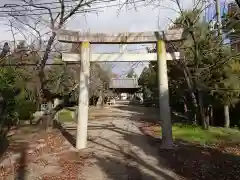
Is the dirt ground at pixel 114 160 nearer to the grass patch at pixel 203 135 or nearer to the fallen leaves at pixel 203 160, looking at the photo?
the fallen leaves at pixel 203 160

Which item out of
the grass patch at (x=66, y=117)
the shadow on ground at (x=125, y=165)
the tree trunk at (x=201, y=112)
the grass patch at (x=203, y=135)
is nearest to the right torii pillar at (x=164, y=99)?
the shadow on ground at (x=125, y=165)

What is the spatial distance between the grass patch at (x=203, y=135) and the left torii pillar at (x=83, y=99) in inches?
169

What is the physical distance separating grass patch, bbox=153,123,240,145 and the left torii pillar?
430 cm

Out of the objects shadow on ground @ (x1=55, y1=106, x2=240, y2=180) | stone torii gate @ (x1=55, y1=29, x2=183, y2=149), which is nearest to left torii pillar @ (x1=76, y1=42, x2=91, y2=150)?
stone torii gate @ (x1=55, y1=29, x2=183, y2=149)

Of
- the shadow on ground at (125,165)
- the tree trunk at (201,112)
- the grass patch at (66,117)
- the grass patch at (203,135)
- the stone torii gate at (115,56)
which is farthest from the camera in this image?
the grass patch at (66,117)

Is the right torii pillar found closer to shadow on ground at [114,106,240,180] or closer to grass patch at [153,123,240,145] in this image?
shadow on ground at [114,106,240,180]

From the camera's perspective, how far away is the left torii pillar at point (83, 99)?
1264 cm

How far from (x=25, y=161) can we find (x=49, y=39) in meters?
5.78

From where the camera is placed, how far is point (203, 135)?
16.0m

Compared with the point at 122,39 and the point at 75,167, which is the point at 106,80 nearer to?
the point at 122,39

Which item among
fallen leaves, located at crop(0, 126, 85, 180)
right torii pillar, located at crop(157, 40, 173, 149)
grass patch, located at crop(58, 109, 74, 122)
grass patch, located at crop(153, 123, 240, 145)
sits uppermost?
right torii pillar, located at crop(157, 40, 173, 149)

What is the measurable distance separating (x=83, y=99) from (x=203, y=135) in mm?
6275

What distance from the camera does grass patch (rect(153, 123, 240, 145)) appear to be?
14648mm

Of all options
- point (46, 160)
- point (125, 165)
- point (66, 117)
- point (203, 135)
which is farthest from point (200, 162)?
point (66, 117)
